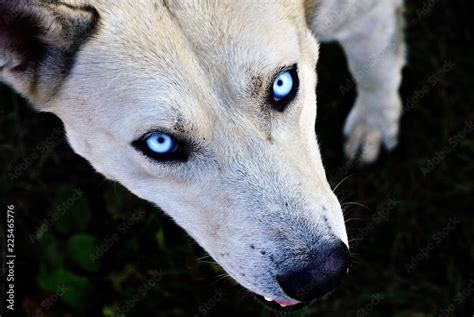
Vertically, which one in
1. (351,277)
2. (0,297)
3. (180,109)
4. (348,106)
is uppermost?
(180,109)

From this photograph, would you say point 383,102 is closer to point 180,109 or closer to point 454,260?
point 454,260

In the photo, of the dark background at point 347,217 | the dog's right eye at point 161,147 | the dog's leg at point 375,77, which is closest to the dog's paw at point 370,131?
the dog's leg at point 375,77

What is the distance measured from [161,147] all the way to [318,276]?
2.97 feet

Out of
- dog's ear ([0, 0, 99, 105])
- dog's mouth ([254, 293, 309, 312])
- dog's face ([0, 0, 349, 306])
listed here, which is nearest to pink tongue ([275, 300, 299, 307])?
dog's mouth ([254, 293, 309, 312])

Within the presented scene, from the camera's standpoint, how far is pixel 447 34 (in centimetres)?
506

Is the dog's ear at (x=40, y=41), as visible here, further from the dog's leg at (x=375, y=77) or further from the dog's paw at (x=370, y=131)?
the dog's paw at (x=370, y=131)

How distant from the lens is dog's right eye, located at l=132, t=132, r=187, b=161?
2.76 meters

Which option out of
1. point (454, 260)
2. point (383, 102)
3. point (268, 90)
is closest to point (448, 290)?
point (454, 260)

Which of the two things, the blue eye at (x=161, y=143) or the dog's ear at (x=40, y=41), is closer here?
the dog's ear at (x=40, y=41)

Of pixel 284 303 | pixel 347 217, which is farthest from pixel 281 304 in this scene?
pixel 347 217

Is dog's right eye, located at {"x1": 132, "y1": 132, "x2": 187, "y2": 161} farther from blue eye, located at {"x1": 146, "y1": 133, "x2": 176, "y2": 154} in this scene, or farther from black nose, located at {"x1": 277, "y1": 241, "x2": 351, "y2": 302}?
black nose, located at {"x1": 277, "y1": 241, "x2": 351, "y2": 302}

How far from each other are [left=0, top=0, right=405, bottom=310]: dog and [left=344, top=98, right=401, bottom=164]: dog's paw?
1627 mm

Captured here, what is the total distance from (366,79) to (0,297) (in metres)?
3.05

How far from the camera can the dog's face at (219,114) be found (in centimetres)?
268
